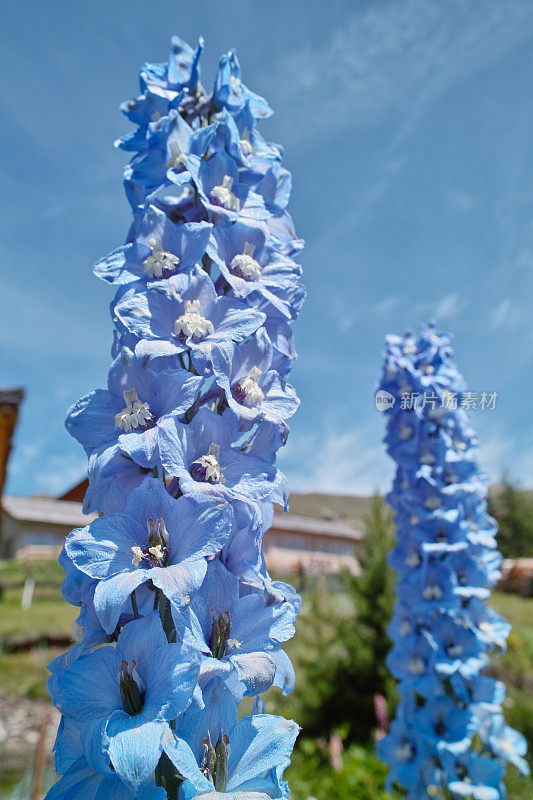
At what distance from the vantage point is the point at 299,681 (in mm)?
7848

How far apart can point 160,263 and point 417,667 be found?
337 cm

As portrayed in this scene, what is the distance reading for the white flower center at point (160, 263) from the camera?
1.53m

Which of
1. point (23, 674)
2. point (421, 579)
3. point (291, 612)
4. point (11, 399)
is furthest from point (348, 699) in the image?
point (291, 612)

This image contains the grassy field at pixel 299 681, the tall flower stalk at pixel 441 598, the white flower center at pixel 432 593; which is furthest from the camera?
the grassy field at pixel 299 681

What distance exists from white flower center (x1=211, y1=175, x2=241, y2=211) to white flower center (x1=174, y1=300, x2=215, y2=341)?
42 centimetres

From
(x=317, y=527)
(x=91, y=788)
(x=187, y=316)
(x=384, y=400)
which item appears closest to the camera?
(x=91, y=788)

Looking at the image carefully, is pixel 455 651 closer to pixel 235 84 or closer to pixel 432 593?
pixel 432 593

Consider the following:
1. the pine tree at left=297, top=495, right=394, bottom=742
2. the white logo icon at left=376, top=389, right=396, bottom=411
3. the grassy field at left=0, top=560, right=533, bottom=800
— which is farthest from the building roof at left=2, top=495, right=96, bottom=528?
the white logo icon at left=376, top=389, right=396, bottom=411

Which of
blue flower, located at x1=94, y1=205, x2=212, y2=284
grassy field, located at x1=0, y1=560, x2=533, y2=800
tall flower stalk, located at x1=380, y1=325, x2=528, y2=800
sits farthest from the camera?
grassy field, located at x1=0, y1=560, x2=533, y2=800

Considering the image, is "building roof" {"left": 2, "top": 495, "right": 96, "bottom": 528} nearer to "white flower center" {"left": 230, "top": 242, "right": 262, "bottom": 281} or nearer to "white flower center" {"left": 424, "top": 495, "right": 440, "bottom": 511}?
"white flower center" {"left": 424, "top": 495, "right": 440, "bottom": 511}

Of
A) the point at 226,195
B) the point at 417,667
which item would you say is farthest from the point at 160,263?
the point at 417,667

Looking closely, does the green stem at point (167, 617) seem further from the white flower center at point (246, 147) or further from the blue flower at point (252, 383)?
the white flower center at point (246, 147)

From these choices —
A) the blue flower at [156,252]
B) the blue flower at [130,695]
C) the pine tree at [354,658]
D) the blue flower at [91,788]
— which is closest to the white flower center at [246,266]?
the blue flower at [156,252]

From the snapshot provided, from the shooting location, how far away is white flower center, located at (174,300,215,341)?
55.8 inches
